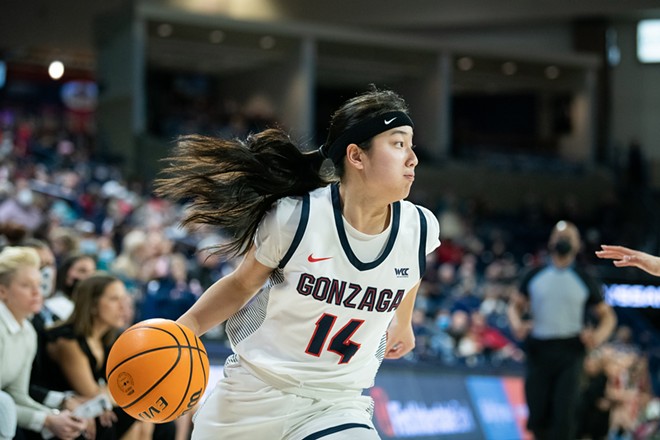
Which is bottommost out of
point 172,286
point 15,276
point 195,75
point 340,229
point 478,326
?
point 478,326

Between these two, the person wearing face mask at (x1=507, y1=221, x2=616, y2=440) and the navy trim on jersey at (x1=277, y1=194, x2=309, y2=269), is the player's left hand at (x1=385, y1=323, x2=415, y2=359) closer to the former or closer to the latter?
the navy trim on jersey at (x1=277, y1=194, x2=309, y2=269)

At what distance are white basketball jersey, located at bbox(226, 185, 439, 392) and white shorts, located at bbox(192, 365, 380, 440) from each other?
5cm

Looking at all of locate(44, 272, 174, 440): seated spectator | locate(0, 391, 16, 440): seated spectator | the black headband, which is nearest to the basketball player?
the black headband

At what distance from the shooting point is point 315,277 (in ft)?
12.8

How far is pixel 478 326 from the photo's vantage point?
554 inches

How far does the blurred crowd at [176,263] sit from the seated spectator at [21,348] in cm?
86

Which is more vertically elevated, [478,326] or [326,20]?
[326,20]

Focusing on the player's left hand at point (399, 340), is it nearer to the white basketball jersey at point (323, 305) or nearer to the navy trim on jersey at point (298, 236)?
the white basketball jersey at point (323, 305)

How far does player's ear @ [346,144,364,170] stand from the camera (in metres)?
4.06

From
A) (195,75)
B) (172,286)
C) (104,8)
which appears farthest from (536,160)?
(172,286)

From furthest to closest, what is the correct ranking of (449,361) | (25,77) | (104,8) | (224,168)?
(25,77)
(104,8)
(449,361)
(224,168)

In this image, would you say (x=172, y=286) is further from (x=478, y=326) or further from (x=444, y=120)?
(x=444, y=120)

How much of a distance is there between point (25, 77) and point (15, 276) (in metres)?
31.1

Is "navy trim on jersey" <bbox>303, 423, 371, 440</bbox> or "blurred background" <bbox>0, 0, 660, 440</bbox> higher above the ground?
"blurred background" <bbox>0, 0, 660, 440</bbox>
